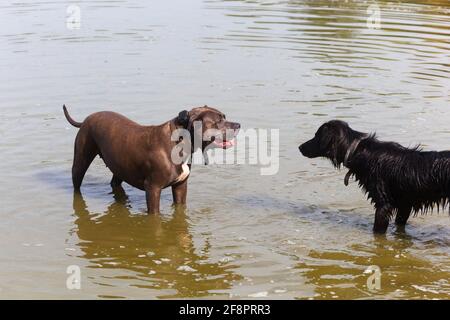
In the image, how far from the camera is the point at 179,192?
983 centimetres

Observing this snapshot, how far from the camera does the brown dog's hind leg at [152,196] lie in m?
9.39

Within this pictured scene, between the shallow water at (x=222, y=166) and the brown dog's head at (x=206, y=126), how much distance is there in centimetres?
110

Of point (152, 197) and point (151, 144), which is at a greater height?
point (151, 144)

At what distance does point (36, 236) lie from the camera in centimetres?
909

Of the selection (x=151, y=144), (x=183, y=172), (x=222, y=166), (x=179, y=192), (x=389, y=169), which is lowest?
(x=222, y=166)

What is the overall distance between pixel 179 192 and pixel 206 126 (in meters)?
1.15

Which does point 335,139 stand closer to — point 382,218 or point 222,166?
point 382,218

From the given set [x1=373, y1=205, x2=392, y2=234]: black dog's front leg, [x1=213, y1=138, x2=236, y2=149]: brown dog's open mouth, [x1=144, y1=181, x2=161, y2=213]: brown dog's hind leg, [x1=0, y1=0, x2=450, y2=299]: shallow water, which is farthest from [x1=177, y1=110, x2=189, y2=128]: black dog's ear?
[x1=373, y1=205, x2=392, y2=234]: black dog's front leg

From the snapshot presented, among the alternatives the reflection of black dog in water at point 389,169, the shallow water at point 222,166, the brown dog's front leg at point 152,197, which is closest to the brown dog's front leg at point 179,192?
the shallow water at point 222,166

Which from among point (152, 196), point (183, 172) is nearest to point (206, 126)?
point (183, 172)

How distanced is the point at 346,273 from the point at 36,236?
3.45 metres

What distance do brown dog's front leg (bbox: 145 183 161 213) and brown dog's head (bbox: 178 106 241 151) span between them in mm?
748

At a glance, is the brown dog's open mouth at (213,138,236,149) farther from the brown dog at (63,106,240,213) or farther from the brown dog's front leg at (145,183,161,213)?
the brown dog's front leg at (145,183,161,213)
